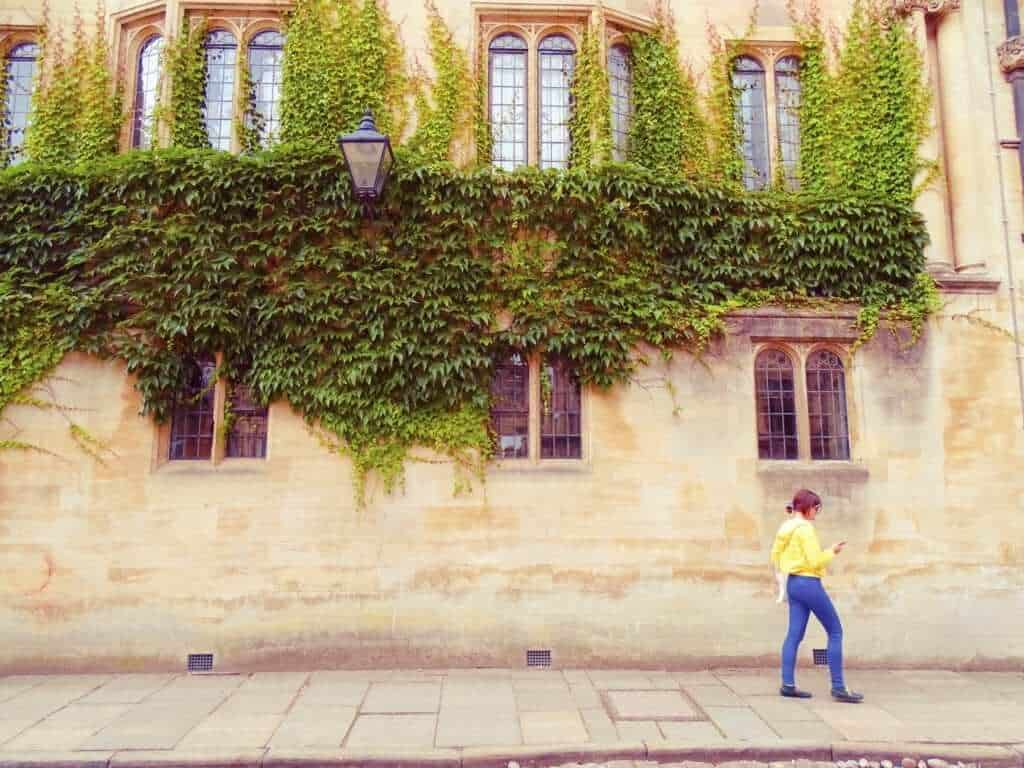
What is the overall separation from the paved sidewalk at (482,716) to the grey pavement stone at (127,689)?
0.06 ft

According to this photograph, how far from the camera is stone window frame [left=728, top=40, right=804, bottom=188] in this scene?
31.1 ft

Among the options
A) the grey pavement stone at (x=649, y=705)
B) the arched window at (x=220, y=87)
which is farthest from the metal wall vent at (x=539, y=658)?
the arched window at (x=220, y=87)

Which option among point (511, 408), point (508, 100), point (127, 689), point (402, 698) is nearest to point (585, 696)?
point (402, 698)

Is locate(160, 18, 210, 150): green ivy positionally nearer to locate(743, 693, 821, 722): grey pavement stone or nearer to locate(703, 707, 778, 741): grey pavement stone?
locate(703, 707, 778, 741): grey pavement stone

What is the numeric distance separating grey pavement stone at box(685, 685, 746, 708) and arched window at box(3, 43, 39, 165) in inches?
406

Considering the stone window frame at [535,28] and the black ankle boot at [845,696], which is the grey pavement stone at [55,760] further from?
the stone window frame at [535,28]

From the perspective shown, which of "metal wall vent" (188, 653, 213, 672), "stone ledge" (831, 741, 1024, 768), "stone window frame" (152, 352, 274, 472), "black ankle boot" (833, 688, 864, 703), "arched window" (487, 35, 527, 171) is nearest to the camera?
"stone ledge" (831, 741, 1024, 768)

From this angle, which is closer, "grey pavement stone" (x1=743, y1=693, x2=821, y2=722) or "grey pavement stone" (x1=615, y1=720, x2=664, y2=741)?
"grey pavement stone" (x1=615, y1=720, x2=664, y2=741)

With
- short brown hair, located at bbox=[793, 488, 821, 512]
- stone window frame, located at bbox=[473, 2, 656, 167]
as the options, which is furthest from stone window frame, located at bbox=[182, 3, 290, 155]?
short brown hair, located at bbox=[793, 488, 821, 512]

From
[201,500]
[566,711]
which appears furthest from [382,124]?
[566,711]

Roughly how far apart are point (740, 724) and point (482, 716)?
2211 mm

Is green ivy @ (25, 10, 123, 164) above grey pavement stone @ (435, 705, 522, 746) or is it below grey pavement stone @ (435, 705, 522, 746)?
above

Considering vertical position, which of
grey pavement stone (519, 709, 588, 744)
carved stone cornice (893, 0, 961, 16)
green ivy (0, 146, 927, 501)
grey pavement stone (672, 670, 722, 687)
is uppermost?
carved stone cornice (893, 0, 961, 16)

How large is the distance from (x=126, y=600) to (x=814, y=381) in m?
8.44
